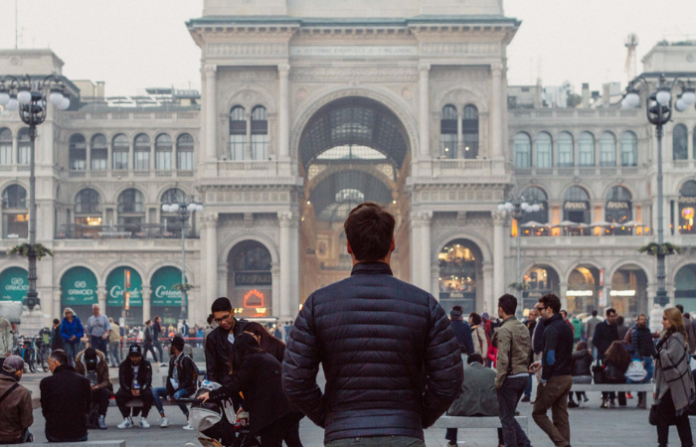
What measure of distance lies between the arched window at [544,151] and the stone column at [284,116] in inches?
868

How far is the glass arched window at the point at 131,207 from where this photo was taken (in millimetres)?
78938

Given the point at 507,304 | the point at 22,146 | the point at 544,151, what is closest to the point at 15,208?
the point at 22,146

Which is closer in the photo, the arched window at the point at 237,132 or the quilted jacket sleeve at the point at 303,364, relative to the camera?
the quilted jacket sleeve at the point at 303,364

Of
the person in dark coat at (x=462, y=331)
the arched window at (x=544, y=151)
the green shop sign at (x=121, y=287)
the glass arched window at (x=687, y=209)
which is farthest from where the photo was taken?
the arched window at (x=544, y=151)

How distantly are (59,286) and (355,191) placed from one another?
47.1 meters

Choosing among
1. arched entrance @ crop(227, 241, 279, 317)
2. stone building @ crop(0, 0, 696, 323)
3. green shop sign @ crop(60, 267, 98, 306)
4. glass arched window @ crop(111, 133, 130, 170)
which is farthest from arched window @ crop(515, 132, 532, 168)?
green shop sign @ crop(60, 267, 98, 306)

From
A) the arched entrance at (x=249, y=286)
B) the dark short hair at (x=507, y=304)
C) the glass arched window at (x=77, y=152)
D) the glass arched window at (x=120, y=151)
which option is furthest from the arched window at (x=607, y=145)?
the dark short hair at (x=507, y=304)

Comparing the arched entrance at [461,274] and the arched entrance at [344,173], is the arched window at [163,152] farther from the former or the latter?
the arched entrance at [461,274]

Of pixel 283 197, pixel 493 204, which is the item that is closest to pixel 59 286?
pixel 283 197

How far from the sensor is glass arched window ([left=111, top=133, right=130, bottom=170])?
79.1 metres

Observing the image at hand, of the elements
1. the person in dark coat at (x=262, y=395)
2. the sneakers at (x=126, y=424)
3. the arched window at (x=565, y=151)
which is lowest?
the sneakers at (x=126, y=424)

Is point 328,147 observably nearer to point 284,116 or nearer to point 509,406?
point 284,116

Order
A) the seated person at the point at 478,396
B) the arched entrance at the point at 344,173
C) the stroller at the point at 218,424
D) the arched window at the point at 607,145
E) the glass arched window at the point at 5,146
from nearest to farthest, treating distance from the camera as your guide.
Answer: the stroller at the point at 218,424
the seated person at the point at 478,396
the arched entrance at the point at 344,173
the glass arched window at the point at 5,146
the arched window at the point at 607,145

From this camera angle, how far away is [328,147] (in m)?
87.2
